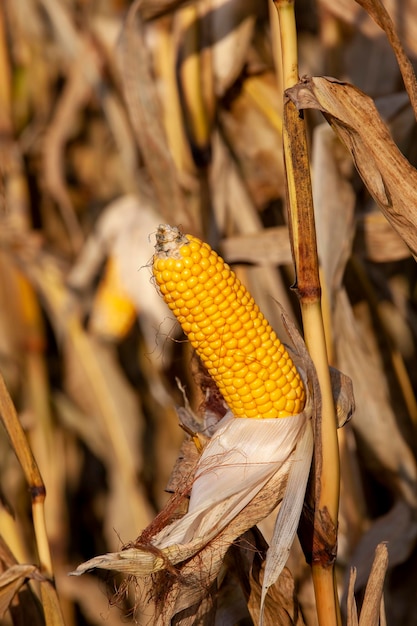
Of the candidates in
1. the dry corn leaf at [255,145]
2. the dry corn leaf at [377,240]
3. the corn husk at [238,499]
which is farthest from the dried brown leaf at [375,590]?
the dry corn leaf at [255,145]

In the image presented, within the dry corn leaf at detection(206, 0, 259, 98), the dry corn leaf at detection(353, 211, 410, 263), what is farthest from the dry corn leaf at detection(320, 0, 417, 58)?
the dry corn leaf at detection(353, 211, 410, 263)

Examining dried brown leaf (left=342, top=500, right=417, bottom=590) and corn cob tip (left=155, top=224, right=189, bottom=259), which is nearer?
corn cob tip (left=155, top=224, right=189, bottom=259)

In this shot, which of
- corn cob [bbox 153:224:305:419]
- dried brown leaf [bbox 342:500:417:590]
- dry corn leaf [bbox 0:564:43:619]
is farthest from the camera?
dried brown leaf [bbox 342:500:417:590]

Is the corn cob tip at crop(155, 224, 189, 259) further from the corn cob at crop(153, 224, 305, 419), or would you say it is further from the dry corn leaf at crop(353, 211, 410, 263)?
the dry corn leaf at crop(353, 211, 410, 263)

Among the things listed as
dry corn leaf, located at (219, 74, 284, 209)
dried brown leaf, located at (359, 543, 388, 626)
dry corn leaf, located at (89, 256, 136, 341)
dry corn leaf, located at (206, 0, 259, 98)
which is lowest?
dried brown leaf, located at (359, 543, 388, 626)

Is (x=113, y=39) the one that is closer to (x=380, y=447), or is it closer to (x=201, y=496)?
(x=380, y=447)

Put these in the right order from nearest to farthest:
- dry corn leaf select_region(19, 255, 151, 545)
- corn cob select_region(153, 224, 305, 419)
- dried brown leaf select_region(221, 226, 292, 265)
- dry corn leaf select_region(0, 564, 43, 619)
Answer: corn cob select_region(153, 224, 305, 419), dry corn leaf select_region(0, 564, 43, 619), dried brown leaf select_region(221, 226, 292, 265), dry corn leaf select_region(19, 255, 151, 545)
